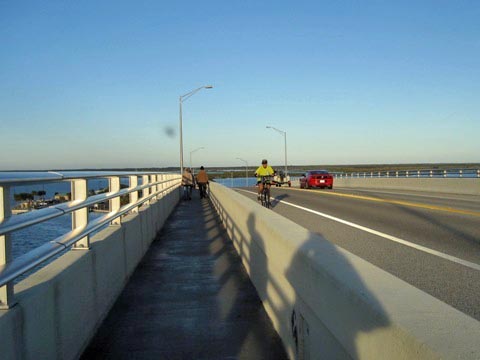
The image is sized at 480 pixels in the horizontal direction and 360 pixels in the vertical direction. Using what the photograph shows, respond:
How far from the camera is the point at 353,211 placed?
1684 centimetres

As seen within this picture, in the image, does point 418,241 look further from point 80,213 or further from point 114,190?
point 80,213

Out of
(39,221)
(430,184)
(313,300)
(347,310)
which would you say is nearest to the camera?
(347,310)

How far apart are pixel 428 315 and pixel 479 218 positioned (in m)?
12.5

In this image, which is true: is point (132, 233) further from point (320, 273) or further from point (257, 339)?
point (320, 273)

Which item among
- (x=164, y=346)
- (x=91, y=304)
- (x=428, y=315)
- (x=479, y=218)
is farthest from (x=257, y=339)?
(x=479, y=218)

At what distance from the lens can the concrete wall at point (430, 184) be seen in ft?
90.4

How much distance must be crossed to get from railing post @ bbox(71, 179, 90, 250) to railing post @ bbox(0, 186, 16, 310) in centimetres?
172

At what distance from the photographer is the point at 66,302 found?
4324 mm

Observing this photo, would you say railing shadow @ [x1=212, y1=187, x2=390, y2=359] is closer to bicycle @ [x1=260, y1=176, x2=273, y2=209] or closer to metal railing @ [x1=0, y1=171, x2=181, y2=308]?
metal railing @ [x1=0, y1=171, x2=181, y2=308]

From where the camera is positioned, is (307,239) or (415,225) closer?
(307,239)

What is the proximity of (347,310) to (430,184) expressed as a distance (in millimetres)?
31477

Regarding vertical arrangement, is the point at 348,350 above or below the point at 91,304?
above

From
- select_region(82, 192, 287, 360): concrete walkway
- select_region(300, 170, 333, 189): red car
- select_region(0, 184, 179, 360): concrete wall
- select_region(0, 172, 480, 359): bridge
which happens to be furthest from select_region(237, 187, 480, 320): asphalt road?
select_region(300, 170, 333, 189): red car

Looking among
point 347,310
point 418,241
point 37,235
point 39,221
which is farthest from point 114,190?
point 418,241
